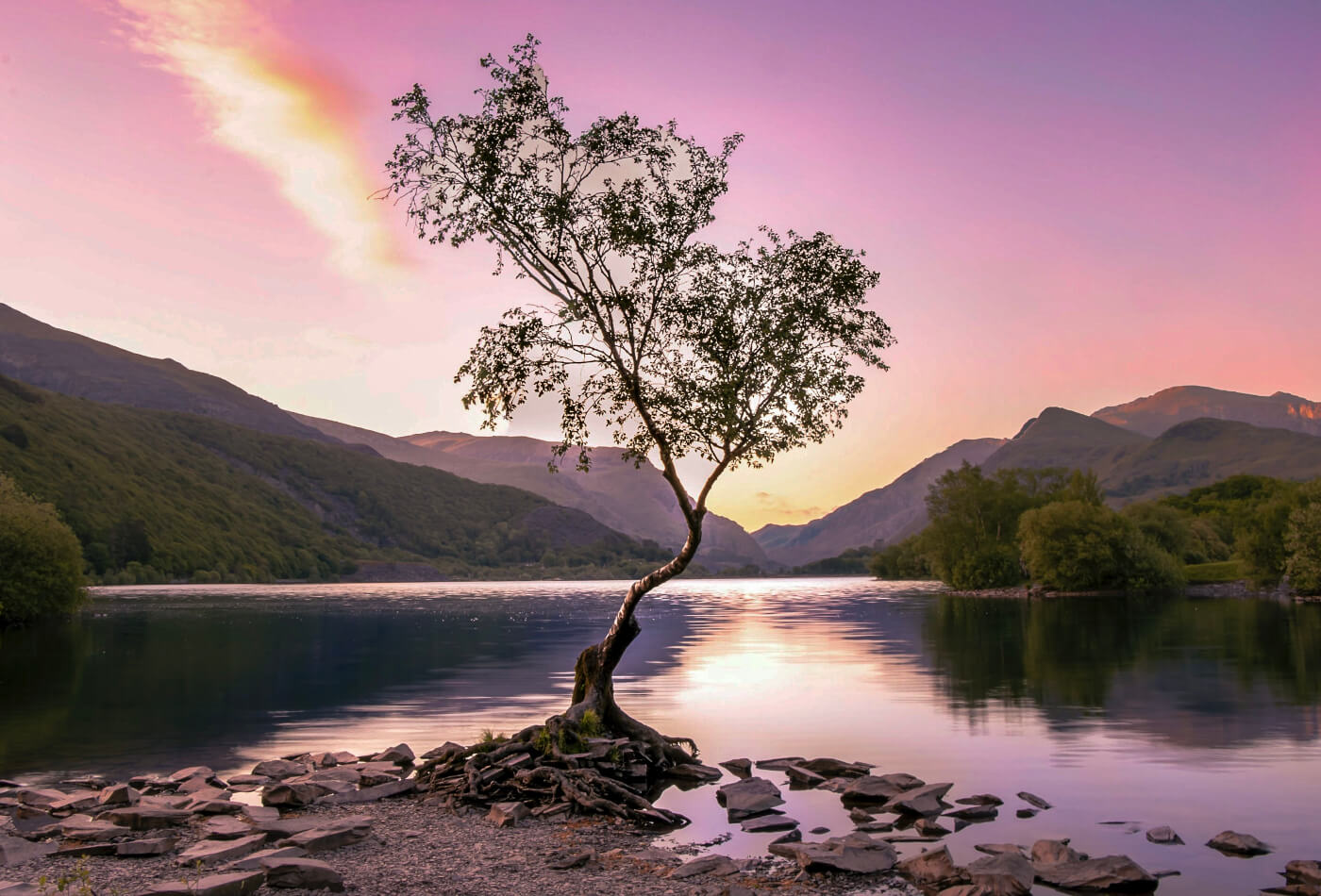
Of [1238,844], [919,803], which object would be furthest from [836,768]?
[1238,844]

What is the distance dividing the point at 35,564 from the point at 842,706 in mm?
80257

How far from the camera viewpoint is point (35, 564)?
87125 mm

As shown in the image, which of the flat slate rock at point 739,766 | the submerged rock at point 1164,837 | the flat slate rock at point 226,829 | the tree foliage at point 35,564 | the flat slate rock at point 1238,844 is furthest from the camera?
the tree foliage at point 35,564

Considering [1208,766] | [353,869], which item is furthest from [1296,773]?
[353,869]

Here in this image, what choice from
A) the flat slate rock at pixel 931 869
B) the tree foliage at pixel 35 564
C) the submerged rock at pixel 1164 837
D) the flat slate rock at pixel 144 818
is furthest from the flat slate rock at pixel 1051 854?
the tree foliage at pixel 35 564

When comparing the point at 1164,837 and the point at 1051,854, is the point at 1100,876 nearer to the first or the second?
the point at 1051,854

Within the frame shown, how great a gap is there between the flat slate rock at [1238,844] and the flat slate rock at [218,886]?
17.2 metres

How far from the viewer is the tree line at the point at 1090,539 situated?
134m

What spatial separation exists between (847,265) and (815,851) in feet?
58.3

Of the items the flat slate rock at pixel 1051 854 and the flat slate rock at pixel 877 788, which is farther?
the flat slate rock at pixel 877 788

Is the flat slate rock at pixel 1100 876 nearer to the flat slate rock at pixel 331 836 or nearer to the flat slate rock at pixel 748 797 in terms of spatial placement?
the flat slate rock at pixel 748 797

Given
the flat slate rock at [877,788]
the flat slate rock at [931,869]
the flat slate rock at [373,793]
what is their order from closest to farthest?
the flat slate rock at [931,869], the flat slate rock at [373,793], the flat slate rock at [877,788]

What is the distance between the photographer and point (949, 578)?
185 m

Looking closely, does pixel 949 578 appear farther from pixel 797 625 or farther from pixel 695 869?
pixel 695 869
